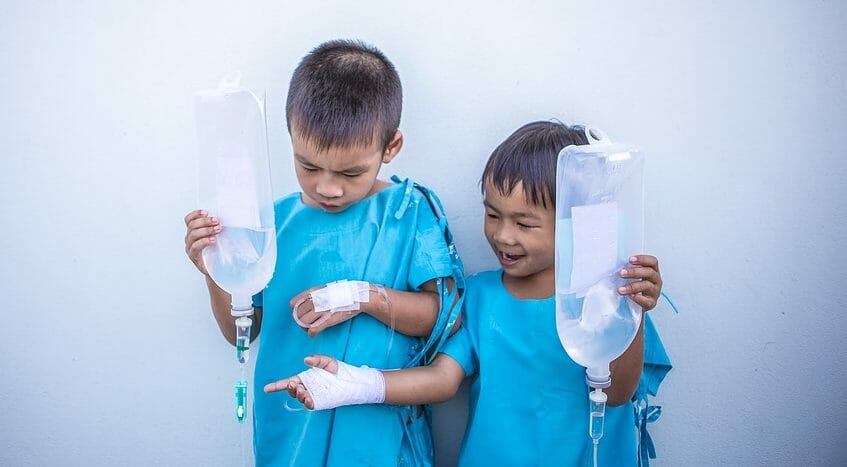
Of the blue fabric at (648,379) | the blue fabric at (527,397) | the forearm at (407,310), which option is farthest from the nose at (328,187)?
the blue fabric at (648,379)

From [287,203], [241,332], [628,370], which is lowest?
[628,370]

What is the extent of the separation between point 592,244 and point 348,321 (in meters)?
0.58

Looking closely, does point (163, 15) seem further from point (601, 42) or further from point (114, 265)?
point (601, 42)

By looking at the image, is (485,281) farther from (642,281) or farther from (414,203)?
(642,281)

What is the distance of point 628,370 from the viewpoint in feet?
5.51

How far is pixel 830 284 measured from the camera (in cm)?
198

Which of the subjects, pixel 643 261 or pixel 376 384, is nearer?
pixel 643 261

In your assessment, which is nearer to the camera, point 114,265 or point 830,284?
point 830,284

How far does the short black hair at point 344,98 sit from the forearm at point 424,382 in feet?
1.69

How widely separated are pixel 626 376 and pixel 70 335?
1.51 m

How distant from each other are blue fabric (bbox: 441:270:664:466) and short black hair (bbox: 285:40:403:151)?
50 centimetres

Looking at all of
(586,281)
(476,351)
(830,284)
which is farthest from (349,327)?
(830,284)

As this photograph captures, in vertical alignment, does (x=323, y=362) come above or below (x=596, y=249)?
below

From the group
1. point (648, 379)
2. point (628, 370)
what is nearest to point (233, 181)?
point (628, 370)
